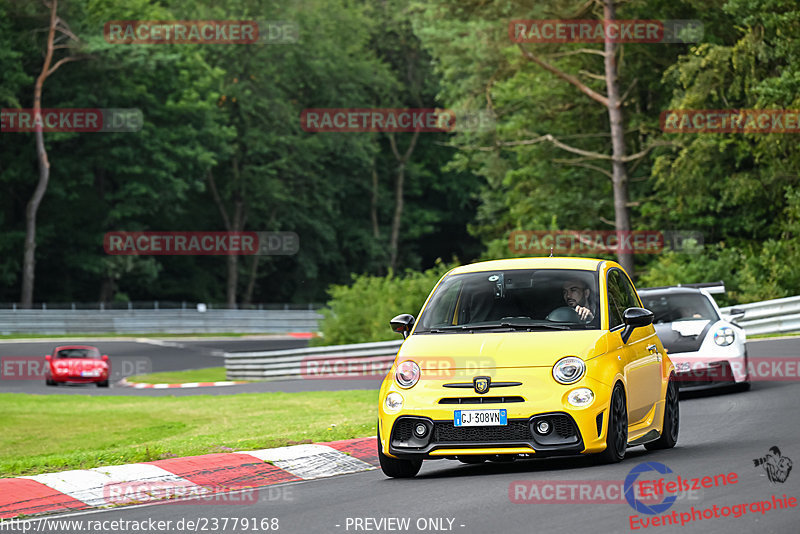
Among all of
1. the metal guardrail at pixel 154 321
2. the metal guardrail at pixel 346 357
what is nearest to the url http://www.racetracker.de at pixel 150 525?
the metal guardrail at pixel 346 357

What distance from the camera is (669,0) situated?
42594 millimetres

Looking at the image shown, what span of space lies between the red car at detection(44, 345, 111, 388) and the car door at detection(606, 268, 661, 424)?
26.7 metres

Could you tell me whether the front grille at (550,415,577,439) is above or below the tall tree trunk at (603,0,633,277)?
below

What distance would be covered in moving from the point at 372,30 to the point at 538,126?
143 feet

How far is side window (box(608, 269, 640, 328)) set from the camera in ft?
36.9

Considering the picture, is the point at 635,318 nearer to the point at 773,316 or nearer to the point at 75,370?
the point at 773,316

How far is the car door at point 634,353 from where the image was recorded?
11.0m

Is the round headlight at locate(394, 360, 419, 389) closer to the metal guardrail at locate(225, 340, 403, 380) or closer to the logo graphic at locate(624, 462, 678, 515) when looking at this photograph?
the logo graphic at locate(624, 462, 678, 515)

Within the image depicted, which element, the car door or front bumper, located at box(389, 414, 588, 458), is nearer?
front bumper, located at box(389, 414, 588, 458)

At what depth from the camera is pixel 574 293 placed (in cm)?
1127

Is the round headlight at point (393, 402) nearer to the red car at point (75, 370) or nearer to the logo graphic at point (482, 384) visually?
the logo graphic at point (482, 384)

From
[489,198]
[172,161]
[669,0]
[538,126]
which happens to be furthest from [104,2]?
[669,0]
